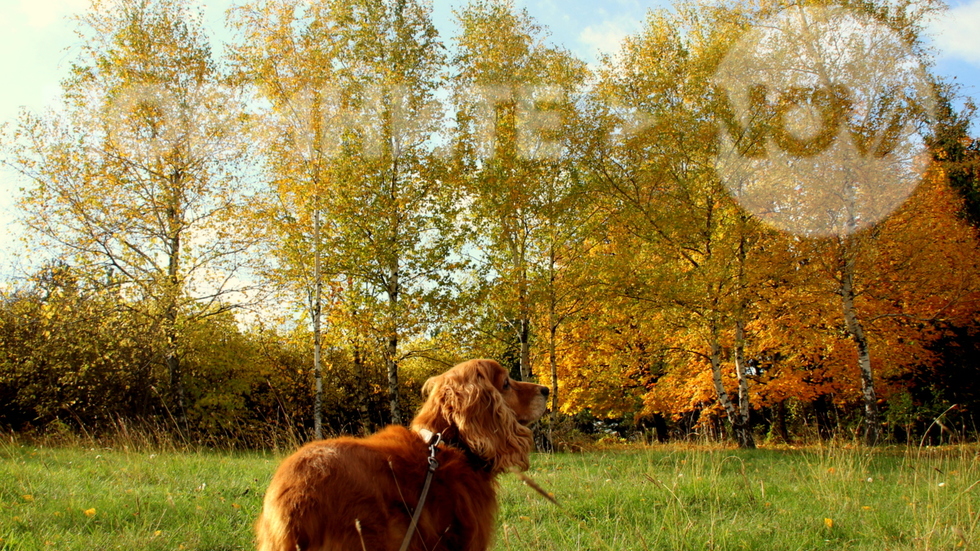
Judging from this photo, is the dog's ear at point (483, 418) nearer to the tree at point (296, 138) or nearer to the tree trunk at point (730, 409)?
the tree at point (296, 138)

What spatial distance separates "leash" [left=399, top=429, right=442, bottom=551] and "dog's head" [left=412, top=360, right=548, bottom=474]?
12cm

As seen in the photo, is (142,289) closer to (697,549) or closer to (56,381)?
(56,381)

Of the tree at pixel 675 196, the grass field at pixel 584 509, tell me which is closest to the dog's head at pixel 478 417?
the grass field at pixel 584 509

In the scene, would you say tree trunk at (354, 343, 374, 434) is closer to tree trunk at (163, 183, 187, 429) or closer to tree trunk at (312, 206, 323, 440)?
tree trunk at (312, 206, 323, 440)

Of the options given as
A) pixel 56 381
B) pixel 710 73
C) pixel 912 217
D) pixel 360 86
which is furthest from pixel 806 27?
pixel 56 381

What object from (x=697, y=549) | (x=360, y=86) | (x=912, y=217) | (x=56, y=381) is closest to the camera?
(x=697, y=549)

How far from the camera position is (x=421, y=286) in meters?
12.5

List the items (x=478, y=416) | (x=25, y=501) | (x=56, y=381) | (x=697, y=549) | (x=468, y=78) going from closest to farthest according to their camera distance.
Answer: (x=478, y=416) → (x=697, y=549) → (x=25, y=501) → (x=56, y=381) → (x=468, y=78)

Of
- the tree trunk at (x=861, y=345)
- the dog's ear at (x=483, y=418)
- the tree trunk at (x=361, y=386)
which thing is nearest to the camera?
the dog's ear at (x=483, y=418)

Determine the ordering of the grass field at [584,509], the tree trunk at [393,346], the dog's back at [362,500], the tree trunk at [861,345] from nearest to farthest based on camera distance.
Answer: the dog's back at [362,500] < the grass field at [584,509] < the tree trunk at [393,346] < the tree trunk at [861,345]

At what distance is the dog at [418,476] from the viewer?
2168mm

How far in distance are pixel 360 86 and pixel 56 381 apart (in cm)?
851

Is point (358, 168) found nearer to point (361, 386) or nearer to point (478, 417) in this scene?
point (361, 386)

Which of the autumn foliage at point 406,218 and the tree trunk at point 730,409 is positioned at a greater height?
the autumn foliage at point 406,218
